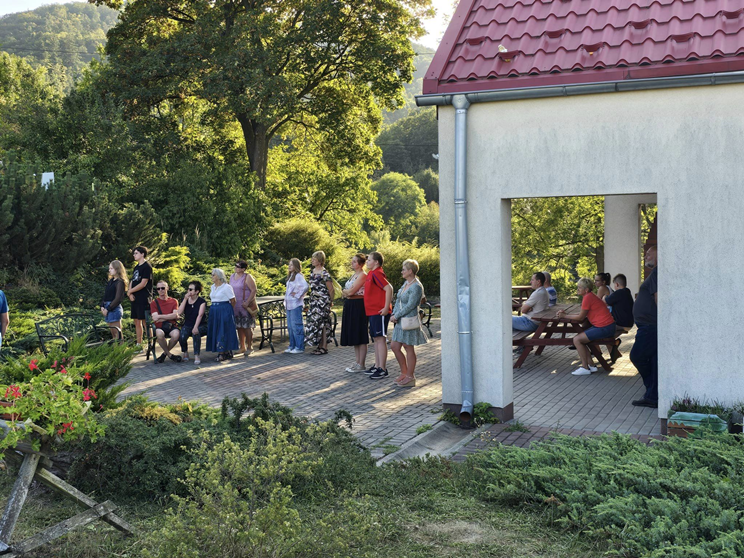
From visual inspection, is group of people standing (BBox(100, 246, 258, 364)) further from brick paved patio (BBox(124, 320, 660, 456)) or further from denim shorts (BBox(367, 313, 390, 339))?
denim shorts (BBox(367, 313, 390, 339))

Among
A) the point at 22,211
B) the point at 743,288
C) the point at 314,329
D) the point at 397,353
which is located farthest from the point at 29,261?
the point at 743,288

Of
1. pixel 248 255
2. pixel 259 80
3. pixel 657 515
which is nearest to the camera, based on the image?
pixel 657 515

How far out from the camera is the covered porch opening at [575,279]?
8258 millimetres

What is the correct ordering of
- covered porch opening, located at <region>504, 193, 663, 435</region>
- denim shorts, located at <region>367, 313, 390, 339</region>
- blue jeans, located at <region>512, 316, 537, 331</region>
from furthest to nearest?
1. blue jeans, located at <region>512, 316, 537, 331</region>
2. denim shorts, located at <region>367, 313, 390, 339</region>
3. covered porch opening, located at <region>504, 193, 663, 435</region>

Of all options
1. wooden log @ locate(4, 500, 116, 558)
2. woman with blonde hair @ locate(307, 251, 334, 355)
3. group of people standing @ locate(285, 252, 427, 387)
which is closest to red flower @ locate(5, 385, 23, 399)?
wooden log @ locate(4, 500, 116, 558)

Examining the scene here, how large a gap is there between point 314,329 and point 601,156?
22.0 feet

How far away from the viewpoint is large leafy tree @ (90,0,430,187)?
22.0 m

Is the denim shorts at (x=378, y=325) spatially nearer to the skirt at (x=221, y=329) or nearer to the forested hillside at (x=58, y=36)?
the skirt at (x=221, y=329)

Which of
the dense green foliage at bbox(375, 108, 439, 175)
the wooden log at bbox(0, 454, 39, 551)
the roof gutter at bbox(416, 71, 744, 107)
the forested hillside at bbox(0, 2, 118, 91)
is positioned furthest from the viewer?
the forested hillside at bbox(0, 2, 118, 91)

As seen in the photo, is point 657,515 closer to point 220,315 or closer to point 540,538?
point 540,538

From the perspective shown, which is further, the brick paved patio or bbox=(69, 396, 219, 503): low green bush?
the brick paved patio

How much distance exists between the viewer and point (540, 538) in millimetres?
4578

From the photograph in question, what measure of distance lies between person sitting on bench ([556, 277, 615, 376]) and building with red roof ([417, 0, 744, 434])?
3323 millimetres

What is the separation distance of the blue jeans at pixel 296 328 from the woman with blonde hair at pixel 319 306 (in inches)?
8.9
